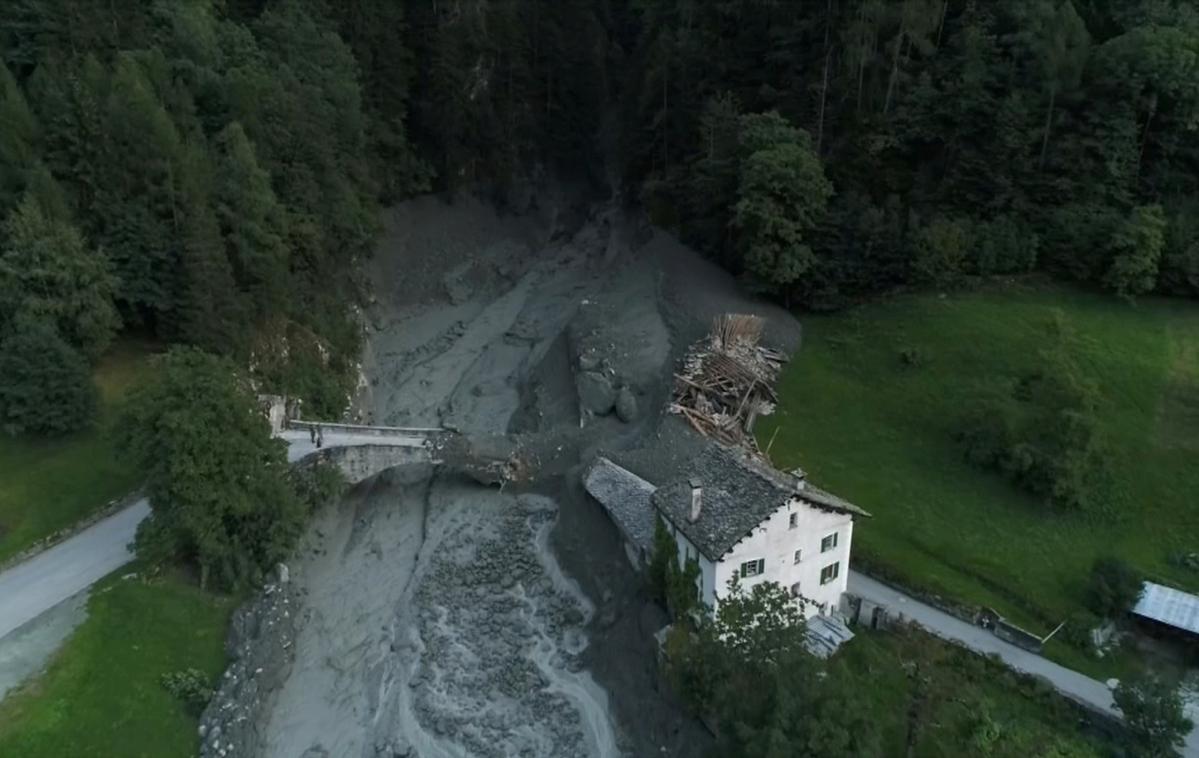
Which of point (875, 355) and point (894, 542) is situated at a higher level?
point (875, 355)

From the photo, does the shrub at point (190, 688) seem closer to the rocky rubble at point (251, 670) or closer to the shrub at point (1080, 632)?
the rocky rubble at point (251, 670)

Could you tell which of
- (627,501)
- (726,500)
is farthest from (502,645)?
(726,500)

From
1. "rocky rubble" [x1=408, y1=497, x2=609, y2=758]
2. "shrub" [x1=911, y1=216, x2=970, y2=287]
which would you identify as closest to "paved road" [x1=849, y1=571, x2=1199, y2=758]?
"rocky rubble" [x1=408, y1=497, x2=609, y2=758]

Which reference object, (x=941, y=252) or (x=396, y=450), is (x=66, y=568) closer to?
(x=396, y=450)

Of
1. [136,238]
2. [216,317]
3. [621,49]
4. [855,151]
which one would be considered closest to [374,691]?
[216,317]

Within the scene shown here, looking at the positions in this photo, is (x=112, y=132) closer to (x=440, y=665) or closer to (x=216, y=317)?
(x=216, y=317)

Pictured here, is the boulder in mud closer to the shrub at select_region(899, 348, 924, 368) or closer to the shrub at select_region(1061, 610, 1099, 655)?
the shrub at select_region(899, 348, 924, 368)
